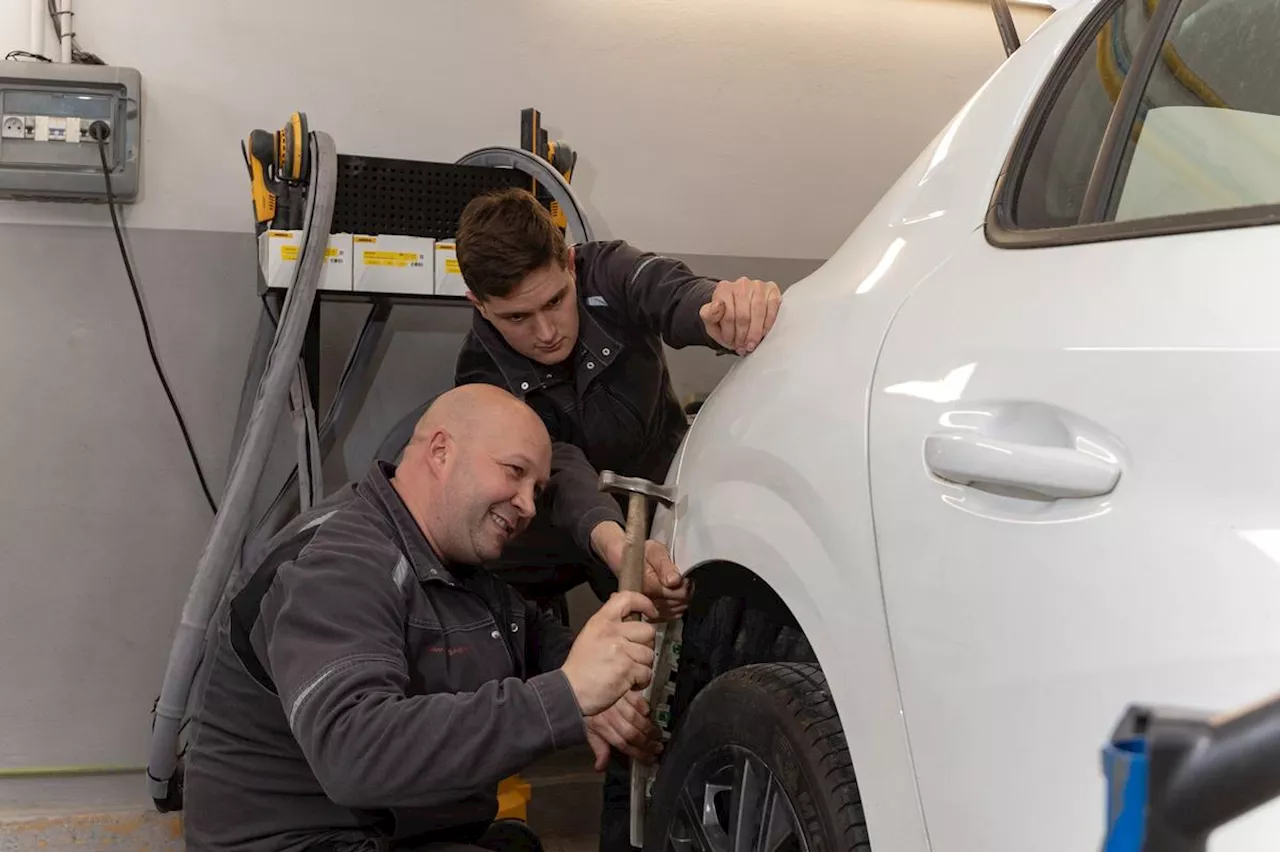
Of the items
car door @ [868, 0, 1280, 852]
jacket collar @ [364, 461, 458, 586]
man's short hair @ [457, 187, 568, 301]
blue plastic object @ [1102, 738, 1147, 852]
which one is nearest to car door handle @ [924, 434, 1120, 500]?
car door @ [868, 0, 1280, 852]

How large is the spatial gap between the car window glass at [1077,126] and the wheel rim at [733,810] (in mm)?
675

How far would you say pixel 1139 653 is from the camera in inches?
30.6

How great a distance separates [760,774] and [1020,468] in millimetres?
591

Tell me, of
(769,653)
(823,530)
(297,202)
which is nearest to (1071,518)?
(823,530)

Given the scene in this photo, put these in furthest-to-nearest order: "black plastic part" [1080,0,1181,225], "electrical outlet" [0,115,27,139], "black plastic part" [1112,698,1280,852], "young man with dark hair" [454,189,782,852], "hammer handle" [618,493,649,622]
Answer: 1. "electrical outlet" [0,115,27,139]
2. "young man with dark hair" [454,189,782,852]
3. "hammer handle" [618,493,649,622]
4. "black plastic part" [1080,0,1181,225]
5. "black plastic part" [1112,698,1280,852]

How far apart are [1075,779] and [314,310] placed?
2334 mm

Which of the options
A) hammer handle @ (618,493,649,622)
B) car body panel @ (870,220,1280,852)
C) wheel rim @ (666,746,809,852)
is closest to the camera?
car body panel @ (870,220,1280,852)

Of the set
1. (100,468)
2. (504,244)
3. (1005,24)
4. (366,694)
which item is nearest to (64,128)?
(100,468)

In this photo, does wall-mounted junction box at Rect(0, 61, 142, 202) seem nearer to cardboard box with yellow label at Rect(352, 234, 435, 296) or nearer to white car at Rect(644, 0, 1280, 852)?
cardboard box with yellow label at Rect(352, 234, 435, 296)

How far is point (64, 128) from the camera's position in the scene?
288 cm

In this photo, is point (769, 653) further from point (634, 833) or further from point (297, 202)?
point (297, 202)

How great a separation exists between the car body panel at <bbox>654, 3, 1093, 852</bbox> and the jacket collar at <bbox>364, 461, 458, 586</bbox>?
1.23 feet

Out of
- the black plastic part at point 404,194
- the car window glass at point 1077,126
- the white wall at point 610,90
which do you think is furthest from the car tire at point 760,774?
the white wall at point 610,90

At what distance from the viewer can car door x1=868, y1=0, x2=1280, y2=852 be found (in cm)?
76
